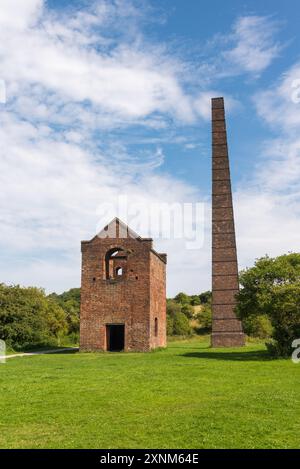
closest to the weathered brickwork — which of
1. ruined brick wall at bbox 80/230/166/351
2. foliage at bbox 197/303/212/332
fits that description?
ruined brick wall at bbox 80/230/166/351

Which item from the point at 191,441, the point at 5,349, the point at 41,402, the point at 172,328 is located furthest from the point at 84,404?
the point at 172,328

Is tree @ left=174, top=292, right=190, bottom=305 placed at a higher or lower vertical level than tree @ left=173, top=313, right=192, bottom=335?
higher

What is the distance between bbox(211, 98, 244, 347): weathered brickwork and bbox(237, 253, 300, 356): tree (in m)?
8.84

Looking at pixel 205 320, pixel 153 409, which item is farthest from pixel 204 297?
pixel 153 409

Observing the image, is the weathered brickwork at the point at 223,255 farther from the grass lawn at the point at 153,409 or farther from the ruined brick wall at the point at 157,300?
the grass lawn at the point at 153,409

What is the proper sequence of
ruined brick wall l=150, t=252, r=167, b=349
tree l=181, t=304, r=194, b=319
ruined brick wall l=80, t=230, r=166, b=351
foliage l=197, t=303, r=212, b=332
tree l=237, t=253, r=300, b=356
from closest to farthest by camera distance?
tree l=237, t=253, r=300, b=356 < ruined brick wall l=80, t=230, r=166, b=351 < ruined brick wall l=150, t=252, r=167, b=349 < foliage l=197, t=303, r=212, b=332 < tree l=181, t=304, r=194, b=319

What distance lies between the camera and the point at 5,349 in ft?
88.4

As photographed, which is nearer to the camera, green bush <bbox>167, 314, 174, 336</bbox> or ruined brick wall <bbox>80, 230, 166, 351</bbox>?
ruined brick wall <bbox>80, 230, 166, 351</bbox>

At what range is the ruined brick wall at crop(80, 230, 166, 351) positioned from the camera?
25375mm

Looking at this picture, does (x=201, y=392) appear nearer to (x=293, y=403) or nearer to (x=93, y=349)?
(x=293, y=403)

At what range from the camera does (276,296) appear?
701 inches

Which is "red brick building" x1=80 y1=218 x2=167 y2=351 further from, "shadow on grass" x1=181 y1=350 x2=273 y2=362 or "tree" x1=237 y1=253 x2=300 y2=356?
"tree" x1=237 y1=253 x2=300 y2=356

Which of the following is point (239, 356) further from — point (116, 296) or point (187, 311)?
point (187, 311)

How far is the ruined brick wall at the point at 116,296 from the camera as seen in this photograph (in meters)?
25.4
